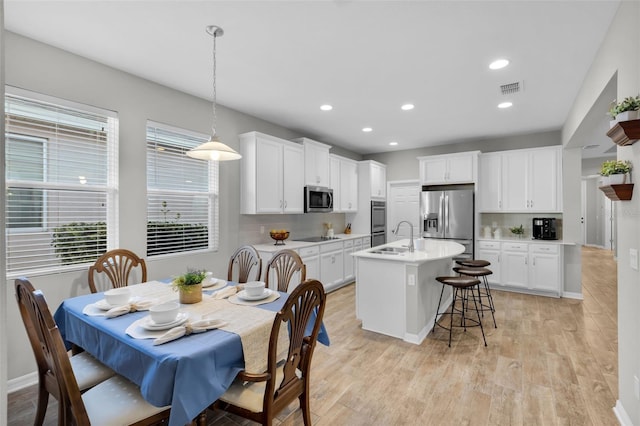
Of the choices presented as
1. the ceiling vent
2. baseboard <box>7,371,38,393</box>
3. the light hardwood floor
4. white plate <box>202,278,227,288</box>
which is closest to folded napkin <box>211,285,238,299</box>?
white plate <box>202,278,227,288</box>

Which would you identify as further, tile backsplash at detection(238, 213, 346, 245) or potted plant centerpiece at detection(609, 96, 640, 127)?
tile backsplash at detection(238, 213, 346, 245)

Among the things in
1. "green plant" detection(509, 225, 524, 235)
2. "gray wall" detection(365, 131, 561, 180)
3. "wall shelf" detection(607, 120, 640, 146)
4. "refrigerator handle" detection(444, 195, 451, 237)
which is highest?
"gray wall" detection(365, 131, 561, 180)

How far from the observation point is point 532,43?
2518mm

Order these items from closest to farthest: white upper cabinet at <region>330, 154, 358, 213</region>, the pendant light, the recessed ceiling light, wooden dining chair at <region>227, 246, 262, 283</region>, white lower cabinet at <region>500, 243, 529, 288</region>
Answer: the pendant light → the recessed ceiling light → wooden dining chair at <region>227, 246, 262, 283</region> → white lower cabinet at <region>500, 243, 529, 288</region> → white upper cabinet at <region>330, 154, 358, 213</region>

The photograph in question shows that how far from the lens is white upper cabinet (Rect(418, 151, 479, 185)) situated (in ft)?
18.2

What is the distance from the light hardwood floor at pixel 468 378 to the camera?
6.88ft

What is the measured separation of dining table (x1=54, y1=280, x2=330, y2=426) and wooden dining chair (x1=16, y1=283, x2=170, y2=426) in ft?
0.39

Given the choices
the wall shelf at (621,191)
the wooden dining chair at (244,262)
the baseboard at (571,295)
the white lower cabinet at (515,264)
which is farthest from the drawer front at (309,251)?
the baseboard at (571,295)

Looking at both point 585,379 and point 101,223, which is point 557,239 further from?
point 101,223

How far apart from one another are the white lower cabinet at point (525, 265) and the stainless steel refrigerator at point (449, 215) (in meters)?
0.34

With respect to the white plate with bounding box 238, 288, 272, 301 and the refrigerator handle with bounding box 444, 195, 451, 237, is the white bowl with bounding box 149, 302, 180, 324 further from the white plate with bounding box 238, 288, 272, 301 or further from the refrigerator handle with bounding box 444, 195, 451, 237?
the refrigerator handle with bounding box 444, 195, 451, 237

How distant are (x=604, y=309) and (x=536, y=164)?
2.33 meters

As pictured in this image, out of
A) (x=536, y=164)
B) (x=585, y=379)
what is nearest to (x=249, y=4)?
(x=585, y=379)

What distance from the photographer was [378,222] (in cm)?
662
